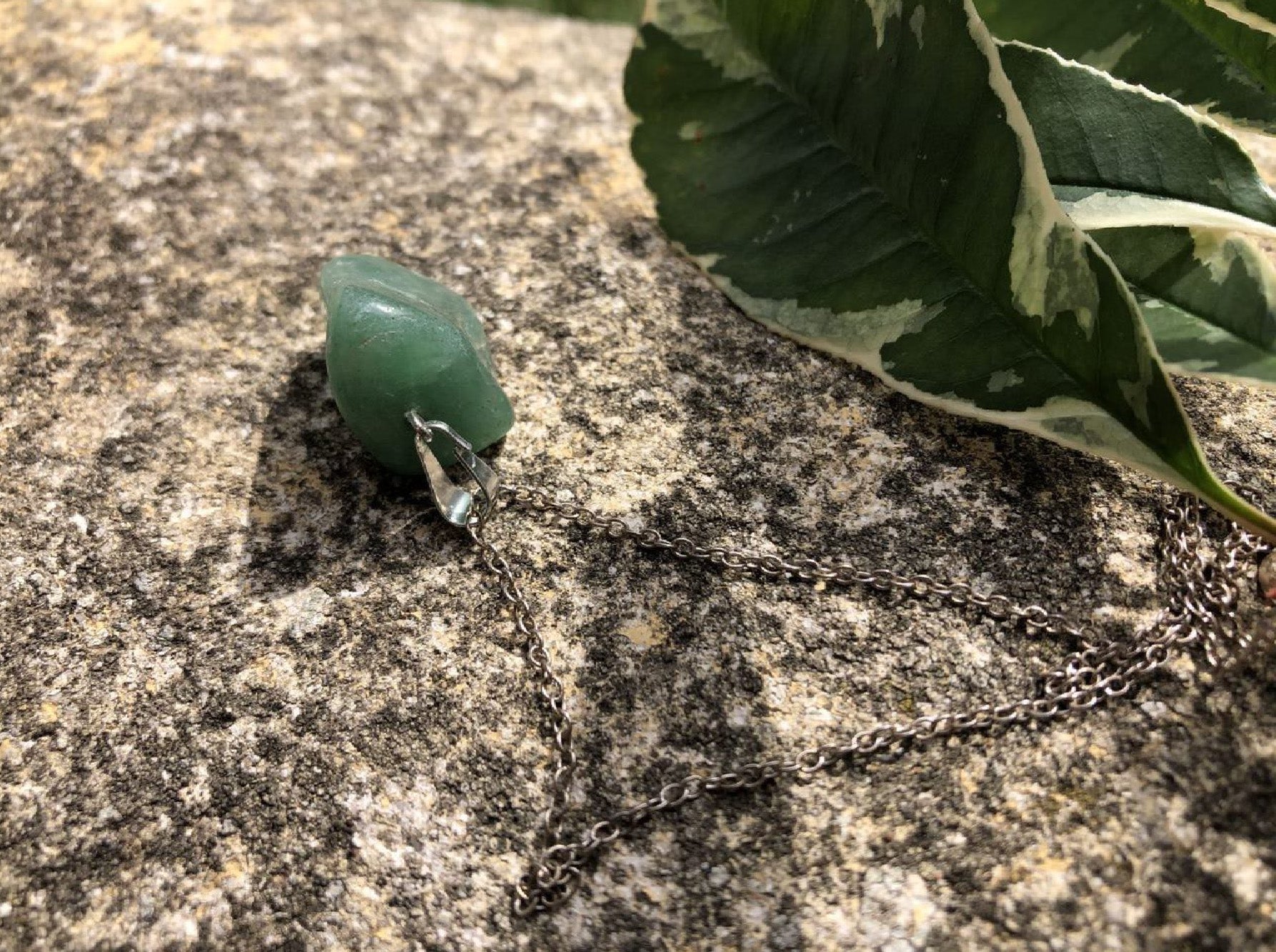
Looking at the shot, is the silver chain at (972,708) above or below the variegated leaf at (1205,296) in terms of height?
below

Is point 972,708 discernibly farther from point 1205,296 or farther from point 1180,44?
point 1180,44

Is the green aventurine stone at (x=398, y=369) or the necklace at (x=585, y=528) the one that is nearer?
the necklace at (x=585, y=528)

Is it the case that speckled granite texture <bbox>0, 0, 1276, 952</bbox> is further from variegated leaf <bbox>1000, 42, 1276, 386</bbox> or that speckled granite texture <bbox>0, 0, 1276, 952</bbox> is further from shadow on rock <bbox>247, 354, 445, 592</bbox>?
variegated leaf <bbox>1000, 42, 1276, 386</bbox>

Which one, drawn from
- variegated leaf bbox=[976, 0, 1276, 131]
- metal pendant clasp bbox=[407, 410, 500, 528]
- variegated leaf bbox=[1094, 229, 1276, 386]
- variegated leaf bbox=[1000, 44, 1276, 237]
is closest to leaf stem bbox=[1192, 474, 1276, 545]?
variegated leaf bbox=[1094, 229, 1276, 386]

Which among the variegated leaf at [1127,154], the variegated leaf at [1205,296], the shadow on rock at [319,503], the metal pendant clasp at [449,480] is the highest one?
the variegated leaf at [1127,154]

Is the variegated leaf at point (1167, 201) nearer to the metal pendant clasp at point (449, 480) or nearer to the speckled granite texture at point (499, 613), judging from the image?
the speckled granite texture at point (499, 613)

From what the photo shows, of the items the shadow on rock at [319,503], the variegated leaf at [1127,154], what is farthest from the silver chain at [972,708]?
the variegated leaf at [1127,154]

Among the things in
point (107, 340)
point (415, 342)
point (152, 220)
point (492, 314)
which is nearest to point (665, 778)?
point (415, 342)

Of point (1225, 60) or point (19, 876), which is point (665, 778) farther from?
point (1225, 60)
